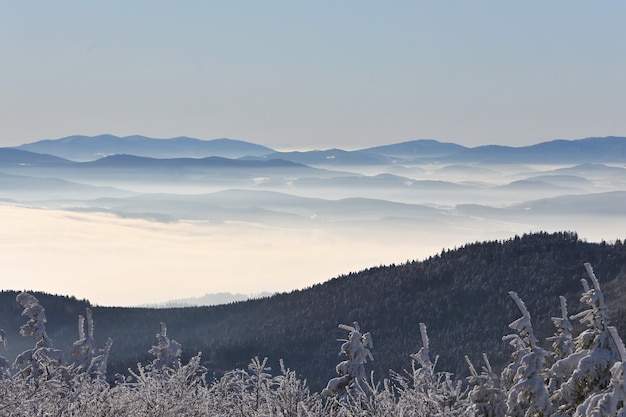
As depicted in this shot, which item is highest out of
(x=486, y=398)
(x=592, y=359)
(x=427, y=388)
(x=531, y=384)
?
(x=592, y=359)

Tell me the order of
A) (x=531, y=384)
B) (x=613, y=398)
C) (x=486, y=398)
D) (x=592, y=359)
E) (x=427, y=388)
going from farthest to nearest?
(x=427, y=388) → (x=486, y=398) → (x=531, y=384) → (x=592, y=359) → (x=613, y=398)

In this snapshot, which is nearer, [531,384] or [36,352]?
[531,384]

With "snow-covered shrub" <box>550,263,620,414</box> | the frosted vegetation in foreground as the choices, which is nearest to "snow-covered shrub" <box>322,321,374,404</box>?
the frosted vegetation in foreground

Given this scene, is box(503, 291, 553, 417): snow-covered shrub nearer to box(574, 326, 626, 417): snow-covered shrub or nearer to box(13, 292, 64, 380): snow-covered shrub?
box(574, 326, 626, 417): snow-covered shrub

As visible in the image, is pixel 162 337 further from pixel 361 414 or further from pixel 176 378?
pixel 361 414

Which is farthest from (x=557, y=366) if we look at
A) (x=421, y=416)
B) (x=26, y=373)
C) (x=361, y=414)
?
(x=26, y=373)

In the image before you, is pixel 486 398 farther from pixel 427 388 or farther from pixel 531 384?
pixel 427 388

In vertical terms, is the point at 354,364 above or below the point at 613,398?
below

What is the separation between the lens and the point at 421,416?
25719 millimetres

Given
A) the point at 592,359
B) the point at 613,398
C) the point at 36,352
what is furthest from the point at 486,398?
the point at 36,352

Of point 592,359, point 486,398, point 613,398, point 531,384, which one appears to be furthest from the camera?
point 486,398

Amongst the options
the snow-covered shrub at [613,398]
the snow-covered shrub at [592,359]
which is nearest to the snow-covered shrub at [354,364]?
the snow-covered shrub at [592,359]

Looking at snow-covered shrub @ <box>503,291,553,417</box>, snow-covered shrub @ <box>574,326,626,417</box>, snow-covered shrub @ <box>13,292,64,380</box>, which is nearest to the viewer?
snow-covered shrub @ <box>574,326,626,417</box>

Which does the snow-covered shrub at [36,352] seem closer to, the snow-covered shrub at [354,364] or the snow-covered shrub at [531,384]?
the snow-covered shrub at [354,364]
